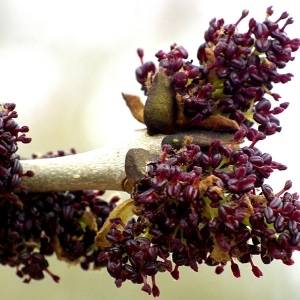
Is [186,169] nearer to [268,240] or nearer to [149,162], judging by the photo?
[149,162]

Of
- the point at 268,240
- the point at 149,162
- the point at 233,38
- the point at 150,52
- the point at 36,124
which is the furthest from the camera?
the point at 150,52

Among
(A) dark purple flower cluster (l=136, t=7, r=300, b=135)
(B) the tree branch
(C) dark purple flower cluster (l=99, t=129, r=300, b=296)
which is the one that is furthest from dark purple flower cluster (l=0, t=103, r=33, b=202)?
(A) dark purple flower cluster (l=136, t=7, r=300, b=135)

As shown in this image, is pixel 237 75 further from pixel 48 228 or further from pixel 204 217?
pixel 48 228

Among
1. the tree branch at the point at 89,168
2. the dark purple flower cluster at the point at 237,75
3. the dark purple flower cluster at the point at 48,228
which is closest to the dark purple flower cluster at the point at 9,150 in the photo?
the tree branch at the point at 89,168

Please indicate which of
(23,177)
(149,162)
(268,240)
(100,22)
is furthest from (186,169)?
(100,22)

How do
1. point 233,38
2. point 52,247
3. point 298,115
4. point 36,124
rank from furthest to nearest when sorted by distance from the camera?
point 36,124 → point 298,115 → point 52,247 → point 233,38

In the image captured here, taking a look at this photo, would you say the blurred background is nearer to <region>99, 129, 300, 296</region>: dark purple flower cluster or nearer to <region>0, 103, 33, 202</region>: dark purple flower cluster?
<region>0, 103, 33, 202</region>: dark purple flower cluster
